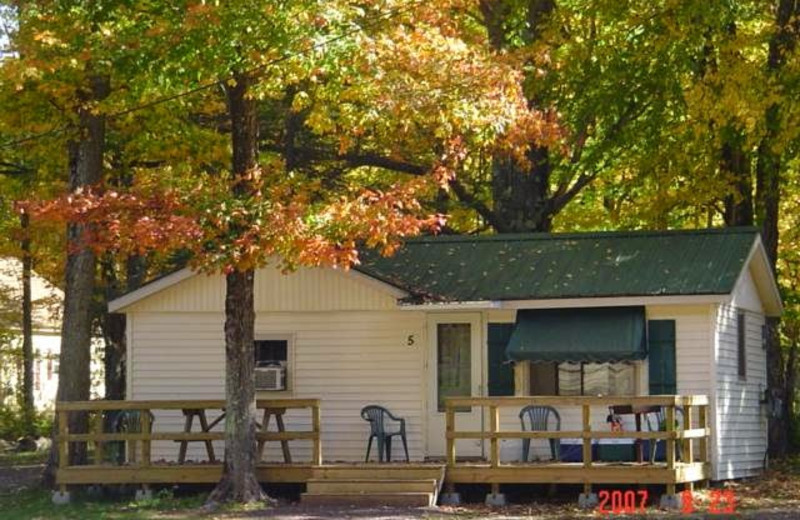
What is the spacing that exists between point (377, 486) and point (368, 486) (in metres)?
0.13

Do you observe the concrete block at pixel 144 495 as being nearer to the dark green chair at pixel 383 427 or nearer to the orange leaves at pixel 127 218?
the dark green chair at pixel 383 427

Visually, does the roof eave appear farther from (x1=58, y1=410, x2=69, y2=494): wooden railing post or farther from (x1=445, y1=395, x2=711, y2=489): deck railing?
(x1=58, y1=410, x2=69, y2=494): wooden railing post

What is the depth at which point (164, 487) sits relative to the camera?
21.7 metres

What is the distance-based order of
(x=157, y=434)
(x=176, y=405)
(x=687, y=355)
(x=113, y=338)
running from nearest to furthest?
(x=176, y=405), (x=157, y=434), (x=687, y=355), (x=113, y=338)

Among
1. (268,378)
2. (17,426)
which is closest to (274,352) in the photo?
→ (268,378)

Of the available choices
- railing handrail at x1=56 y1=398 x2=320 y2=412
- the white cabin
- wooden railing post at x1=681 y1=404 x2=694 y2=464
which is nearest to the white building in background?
the white cabin

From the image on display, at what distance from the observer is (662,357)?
69.7 feet

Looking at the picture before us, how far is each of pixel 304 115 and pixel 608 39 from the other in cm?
596

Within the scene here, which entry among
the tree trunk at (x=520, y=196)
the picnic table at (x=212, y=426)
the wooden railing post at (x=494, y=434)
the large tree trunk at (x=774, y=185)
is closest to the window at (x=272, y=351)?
the picnic table at (x=212, y=426)

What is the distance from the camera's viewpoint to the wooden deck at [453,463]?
19266 millimetres

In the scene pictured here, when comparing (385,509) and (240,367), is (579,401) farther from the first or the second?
A: (240,367)

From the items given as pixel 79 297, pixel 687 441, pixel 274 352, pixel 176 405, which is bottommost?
pixel 687 441

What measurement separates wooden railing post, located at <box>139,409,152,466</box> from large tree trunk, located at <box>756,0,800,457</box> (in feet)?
36.8

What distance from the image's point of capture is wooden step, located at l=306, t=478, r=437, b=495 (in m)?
19.6
